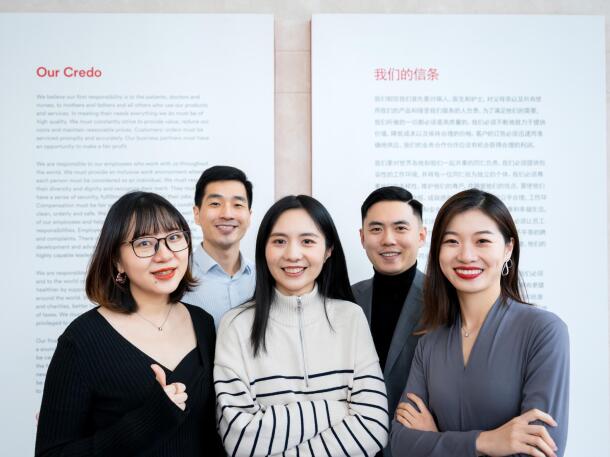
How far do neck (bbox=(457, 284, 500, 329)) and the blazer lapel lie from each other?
0.86ft

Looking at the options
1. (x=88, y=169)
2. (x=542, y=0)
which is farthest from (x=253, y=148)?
(x=542, y=0)

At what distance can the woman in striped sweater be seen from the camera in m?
1.56

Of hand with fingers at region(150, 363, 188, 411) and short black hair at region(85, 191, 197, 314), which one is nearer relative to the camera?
hand with fingers at region(150, 363, 188, 411)

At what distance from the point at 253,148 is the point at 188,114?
0.38 m

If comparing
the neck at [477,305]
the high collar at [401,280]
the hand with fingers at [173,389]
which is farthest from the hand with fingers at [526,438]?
the hand with fingers at [173,389]

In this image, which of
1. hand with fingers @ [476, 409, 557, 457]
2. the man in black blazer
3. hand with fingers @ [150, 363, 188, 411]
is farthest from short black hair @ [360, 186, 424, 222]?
hand with fingers @ [150, 363, 188, 411]

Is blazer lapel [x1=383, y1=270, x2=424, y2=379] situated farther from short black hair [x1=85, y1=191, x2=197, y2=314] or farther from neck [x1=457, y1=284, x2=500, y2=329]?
short black hair [x1=85, y1=191, x2=197, y2=314]

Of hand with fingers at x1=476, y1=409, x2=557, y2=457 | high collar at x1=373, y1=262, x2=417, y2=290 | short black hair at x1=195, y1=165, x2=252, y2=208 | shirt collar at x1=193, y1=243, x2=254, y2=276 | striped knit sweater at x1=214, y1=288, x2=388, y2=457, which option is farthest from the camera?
short black hair at x1=195, y1=165, x2=252, y2=208

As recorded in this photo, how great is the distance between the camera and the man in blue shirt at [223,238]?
2283 millimetres

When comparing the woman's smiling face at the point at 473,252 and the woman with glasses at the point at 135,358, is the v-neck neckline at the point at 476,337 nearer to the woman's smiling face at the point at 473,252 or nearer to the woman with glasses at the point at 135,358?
the woman's smiling face at the point at 473,252

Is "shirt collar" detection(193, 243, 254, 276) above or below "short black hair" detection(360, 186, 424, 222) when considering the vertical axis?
below

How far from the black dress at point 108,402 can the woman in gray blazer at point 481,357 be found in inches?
26.3

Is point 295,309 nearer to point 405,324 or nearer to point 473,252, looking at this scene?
point 405,324

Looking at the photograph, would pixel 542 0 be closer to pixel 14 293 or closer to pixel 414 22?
pixel 414 22
